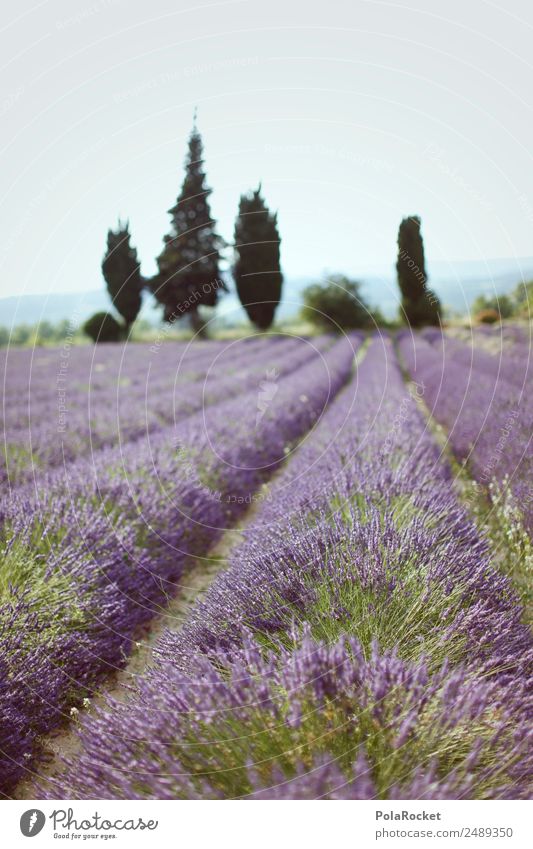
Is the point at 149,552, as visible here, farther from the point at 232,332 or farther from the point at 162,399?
the point at 162,399

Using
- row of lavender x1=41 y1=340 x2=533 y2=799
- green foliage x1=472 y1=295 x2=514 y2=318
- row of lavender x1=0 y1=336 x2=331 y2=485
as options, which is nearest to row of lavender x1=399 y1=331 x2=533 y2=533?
green foliage x1=472 y1=295 x2=514 y2=318

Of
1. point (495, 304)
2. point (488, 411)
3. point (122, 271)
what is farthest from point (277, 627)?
point (488, 411)

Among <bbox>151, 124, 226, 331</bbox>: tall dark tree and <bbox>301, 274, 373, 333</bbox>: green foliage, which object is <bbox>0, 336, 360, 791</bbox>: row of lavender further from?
<bbox>301, 274, 373, 333</bbox>: green foliage

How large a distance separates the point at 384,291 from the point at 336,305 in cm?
271

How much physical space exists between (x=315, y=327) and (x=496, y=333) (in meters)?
1.98

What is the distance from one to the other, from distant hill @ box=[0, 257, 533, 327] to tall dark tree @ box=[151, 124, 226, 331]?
0.36 feet

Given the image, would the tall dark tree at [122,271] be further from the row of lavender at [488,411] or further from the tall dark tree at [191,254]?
the row of lavender at [488,411]

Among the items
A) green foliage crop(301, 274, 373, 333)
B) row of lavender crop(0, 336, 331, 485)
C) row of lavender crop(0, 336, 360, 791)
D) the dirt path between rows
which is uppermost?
green foliage crop(301, 274, 373, 333)

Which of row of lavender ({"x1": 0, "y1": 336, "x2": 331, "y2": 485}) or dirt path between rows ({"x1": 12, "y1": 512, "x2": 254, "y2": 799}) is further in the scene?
row of lavender ({"x1": 0, "y1": 336, "x2": 331, "y2": 485})

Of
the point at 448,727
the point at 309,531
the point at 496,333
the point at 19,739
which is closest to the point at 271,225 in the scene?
the point at 309,531

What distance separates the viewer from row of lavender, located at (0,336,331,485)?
5652 mm

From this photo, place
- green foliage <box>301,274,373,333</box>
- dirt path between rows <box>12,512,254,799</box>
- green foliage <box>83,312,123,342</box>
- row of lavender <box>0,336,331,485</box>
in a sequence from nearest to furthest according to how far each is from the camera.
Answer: dirt path between rows <box>12,512,254,799</box>, green foliage <box>301,274,373,333</box>, green foliage <box>83,312,123,342</box>, row of lavender <box>0,336,331,485</box>

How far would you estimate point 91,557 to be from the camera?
2.71 meters

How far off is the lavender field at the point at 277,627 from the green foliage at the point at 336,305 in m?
0.73
